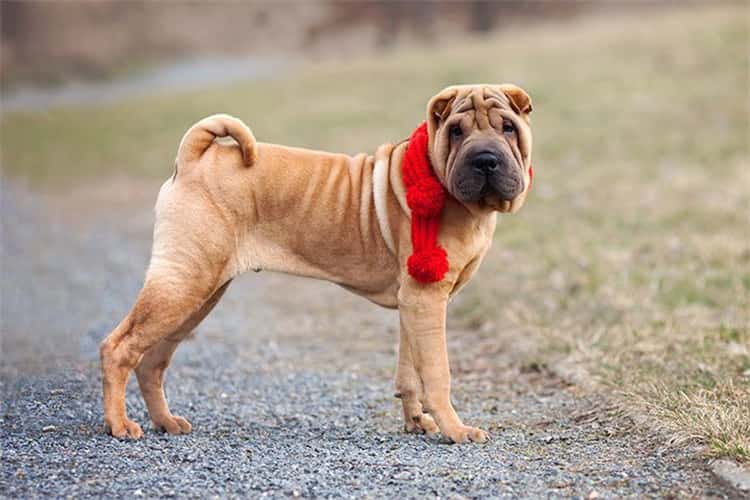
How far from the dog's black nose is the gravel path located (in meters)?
1.32

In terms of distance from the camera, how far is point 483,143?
189 inches

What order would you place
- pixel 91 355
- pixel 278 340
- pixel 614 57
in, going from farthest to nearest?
pixel 614 57
pixel 278 340
pixel 91 355

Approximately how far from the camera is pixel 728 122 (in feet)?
54.2

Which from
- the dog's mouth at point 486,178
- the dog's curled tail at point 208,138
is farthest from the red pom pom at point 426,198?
the dog's curled tail at point 208,138

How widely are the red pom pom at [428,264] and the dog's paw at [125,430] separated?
1556mm

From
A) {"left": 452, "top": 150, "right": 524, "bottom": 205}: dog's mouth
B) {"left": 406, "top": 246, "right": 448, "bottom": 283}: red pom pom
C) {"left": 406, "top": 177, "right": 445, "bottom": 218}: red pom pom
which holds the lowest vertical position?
{"left": 406, "top": 246, "right": 448, "bottom": 283}: red pom pom

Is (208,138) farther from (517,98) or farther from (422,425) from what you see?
(422,425)

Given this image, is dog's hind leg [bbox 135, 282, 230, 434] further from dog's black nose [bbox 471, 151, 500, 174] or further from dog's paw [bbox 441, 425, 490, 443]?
dog's black nose [bbox 471, 151, 500, 174]

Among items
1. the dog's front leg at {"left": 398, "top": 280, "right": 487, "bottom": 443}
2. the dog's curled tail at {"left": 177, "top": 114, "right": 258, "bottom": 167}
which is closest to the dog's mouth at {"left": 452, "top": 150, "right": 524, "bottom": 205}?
the dog's front leg at {"left": 398, "top": 280, "right": 487, "bottom": 443}

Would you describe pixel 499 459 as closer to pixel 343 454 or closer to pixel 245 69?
pixel 343 454

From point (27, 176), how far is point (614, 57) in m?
12.8

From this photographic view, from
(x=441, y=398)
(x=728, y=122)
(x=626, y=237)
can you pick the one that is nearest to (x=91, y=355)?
(x=441, y=398)

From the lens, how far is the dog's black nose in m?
4.75

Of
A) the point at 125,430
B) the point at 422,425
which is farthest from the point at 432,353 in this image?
the point at 125,430
